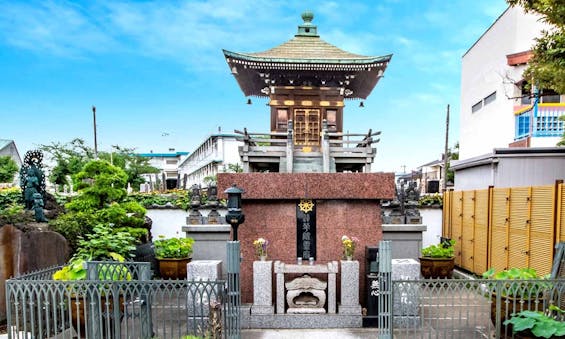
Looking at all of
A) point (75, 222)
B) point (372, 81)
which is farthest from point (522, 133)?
point (75, 222)

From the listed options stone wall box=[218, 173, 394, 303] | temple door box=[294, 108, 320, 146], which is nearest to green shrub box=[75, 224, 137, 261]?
stone wall box=[218, 173, 394, 303]

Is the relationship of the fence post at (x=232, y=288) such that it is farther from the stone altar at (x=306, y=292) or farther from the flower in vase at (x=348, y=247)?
the flower in vase at (x=348, y=247)

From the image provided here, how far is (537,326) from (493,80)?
61.6 ft

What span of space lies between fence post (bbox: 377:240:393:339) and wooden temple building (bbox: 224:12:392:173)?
19.4ft

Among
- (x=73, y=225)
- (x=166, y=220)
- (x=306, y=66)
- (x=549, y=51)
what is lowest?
(x=166, y=220)

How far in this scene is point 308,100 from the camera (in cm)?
1136

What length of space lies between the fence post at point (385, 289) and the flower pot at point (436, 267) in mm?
4064

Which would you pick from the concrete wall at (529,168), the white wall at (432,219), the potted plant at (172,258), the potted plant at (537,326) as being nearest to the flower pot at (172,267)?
the potted plant at (172,258)

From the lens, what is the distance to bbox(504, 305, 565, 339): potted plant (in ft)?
13.2

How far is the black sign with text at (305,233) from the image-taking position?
6.70 m

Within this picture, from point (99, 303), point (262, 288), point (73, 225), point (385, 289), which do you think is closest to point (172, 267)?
point (73, 225)

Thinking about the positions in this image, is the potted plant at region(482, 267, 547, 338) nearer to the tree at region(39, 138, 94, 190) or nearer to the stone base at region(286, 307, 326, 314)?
the stone base at region(286, 307, 326, 314)

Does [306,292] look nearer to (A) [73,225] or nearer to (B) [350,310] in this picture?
(B) [350,310]

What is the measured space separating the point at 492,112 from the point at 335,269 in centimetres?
1797
